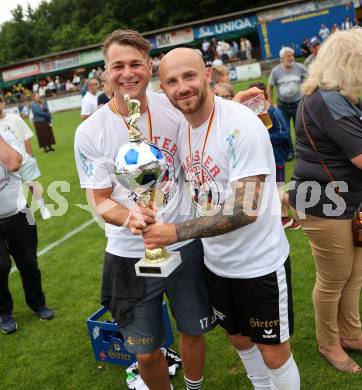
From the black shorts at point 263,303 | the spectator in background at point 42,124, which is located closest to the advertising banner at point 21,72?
the spectator in background at point 42,124

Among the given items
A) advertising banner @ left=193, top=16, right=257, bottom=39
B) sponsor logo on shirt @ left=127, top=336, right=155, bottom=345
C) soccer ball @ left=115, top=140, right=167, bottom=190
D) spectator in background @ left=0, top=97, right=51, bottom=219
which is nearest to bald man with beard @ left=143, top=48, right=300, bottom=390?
soccer ball @ left=115, top=140, right=167, bottom=190

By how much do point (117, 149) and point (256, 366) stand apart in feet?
5.17

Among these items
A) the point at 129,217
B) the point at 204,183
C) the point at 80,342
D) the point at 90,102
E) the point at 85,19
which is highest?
the point at 85,19

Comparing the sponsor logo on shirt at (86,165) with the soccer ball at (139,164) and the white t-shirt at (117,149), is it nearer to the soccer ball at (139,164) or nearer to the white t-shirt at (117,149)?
the white t-shirt at (117,149)

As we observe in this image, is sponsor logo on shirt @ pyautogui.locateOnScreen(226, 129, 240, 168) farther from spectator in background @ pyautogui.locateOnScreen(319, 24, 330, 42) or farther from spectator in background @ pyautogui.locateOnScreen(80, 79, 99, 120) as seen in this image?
spectator in background @ pyautogui.locateOnScreen(319, 24, 330, 42)

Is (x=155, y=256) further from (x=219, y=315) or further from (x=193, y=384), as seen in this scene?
(x=193, y=384)

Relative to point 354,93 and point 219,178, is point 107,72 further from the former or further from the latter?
point 354,93

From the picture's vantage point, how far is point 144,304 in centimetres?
289

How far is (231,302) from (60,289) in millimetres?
3312

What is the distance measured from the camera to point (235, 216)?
2295 millimetres

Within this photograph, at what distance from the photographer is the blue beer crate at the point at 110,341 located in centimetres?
373

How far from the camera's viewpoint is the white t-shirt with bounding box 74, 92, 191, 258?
2.71 metres

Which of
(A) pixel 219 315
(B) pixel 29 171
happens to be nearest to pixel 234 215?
(A) pixel 219 315

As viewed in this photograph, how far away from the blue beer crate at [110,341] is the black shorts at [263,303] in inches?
46.1
